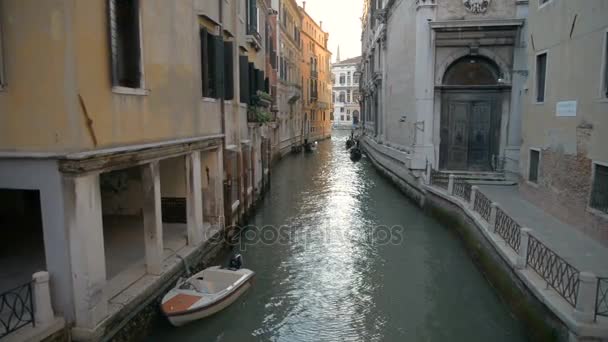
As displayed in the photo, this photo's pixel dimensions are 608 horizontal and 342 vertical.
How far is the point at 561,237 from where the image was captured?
891 cm

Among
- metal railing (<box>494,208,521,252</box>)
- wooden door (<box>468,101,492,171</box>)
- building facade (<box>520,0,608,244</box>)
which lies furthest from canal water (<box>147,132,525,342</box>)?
wooden door (<box>468,101,492,171</box>)

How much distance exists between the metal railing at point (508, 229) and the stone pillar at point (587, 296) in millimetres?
2805

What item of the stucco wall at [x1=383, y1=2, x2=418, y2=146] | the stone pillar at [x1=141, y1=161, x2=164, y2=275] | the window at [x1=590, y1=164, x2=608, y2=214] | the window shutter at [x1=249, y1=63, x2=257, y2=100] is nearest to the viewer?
the stone pillar at [x1=141, y1=161, x2=164, y2=275]

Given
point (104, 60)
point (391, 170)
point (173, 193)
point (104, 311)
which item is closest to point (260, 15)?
point (391, 170)

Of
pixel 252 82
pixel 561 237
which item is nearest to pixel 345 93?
pixel 252 82

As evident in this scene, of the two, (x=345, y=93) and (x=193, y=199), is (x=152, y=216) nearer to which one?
(x=193, y=199)

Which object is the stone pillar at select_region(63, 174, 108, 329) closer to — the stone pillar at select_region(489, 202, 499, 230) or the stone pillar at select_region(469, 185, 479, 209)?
the stone pillar at select_region(489, 202, 499, 230)

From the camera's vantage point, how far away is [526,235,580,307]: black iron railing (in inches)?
236

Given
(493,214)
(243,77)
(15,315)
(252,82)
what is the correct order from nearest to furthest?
(15,315)
(493,214)
(243,77)
(252,82)

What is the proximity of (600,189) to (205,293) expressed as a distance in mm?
7638

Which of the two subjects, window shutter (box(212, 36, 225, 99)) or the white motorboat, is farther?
window shutter (box(212, 36, 225, 99))

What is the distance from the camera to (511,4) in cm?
1561

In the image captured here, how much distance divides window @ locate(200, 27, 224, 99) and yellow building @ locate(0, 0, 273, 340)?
3cm

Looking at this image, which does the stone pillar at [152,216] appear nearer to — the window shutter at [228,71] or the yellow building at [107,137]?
the yellow building at [107,137]
